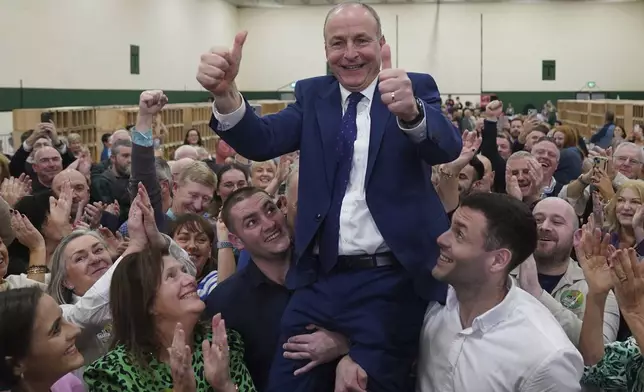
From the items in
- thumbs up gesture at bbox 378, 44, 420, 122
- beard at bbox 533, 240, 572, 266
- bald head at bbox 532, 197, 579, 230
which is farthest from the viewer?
bald head at bbox 532, 197, 579, 230

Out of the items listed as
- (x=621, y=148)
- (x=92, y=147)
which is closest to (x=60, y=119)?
(x=92, y=147)

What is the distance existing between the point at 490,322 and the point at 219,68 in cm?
123

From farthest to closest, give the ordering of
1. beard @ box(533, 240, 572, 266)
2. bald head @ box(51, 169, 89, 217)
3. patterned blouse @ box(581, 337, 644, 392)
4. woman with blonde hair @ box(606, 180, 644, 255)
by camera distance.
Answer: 1. bald head @ box(51, 169, 89, 217)
2. woman with blonde hair @ box(606, 180, 644, 255)
3. beard @ box(533, 240, 572, 266)
4. patterned blouse @ box(581, 337, 644, 392)

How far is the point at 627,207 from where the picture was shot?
190 inches

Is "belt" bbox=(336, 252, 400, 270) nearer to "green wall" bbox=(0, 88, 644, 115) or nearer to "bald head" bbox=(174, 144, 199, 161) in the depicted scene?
"bald head" bbox=(174, 144, 199, 161)

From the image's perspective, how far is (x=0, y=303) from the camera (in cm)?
241

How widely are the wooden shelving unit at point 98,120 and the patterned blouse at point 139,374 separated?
8048 millimetres

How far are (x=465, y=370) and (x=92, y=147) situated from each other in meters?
12.3

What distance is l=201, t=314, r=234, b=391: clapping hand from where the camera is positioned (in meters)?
2.55

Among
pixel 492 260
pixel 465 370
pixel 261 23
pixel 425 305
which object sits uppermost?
pixel 261 23

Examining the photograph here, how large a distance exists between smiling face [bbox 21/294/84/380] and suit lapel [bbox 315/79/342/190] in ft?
3.22

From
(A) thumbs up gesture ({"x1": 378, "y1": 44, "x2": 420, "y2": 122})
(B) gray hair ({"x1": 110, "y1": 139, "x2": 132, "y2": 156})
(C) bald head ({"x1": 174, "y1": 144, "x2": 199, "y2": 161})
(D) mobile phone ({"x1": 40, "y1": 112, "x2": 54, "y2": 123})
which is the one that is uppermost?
(D) mobile phone ({"x1": 40, "y1": 112, "x2": 54, "y2": 123})

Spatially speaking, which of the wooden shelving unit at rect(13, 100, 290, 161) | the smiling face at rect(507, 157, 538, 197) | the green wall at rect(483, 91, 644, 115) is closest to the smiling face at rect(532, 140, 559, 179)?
the smiling face at rect(507, 157, 538, 197)

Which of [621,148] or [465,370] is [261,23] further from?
[465,370]
